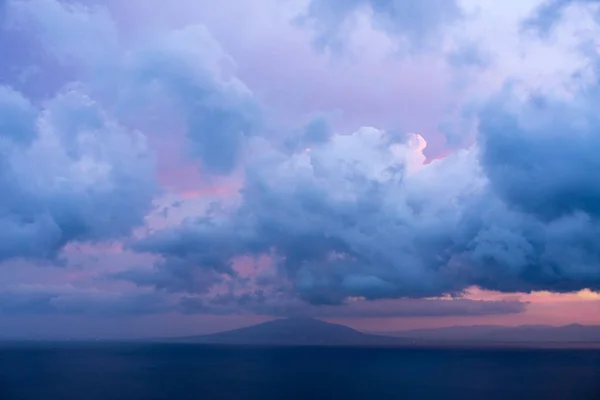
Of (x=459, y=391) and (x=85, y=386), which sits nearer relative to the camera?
(x=459, y=391)

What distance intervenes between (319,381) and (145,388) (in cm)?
4195

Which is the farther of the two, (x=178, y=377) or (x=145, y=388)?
(x=178, y=377)

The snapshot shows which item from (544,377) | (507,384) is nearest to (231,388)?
(507,384)

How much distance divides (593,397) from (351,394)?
1746 inches

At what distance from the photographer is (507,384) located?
411 feet

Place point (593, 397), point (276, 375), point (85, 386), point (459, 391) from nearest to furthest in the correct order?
point (593, 397), point (459, 391), point (85, 386), point (276, 375)

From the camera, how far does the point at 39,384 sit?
127688 millimetres

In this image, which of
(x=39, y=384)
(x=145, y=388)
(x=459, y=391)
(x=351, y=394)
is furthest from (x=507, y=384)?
(x=39, y=384)

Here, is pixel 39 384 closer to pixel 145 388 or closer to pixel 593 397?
pixel 145 388

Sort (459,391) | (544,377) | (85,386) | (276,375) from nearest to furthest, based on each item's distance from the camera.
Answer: (459,391), (85,386), (544,377), (276,375)

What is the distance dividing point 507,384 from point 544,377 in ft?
82.0

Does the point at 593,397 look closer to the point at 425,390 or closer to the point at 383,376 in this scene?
the point at 425,390

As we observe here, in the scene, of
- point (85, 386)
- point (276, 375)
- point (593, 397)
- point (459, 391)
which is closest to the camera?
point (593, 397)

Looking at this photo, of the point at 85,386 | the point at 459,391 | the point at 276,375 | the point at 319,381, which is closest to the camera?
the point at 459,391
